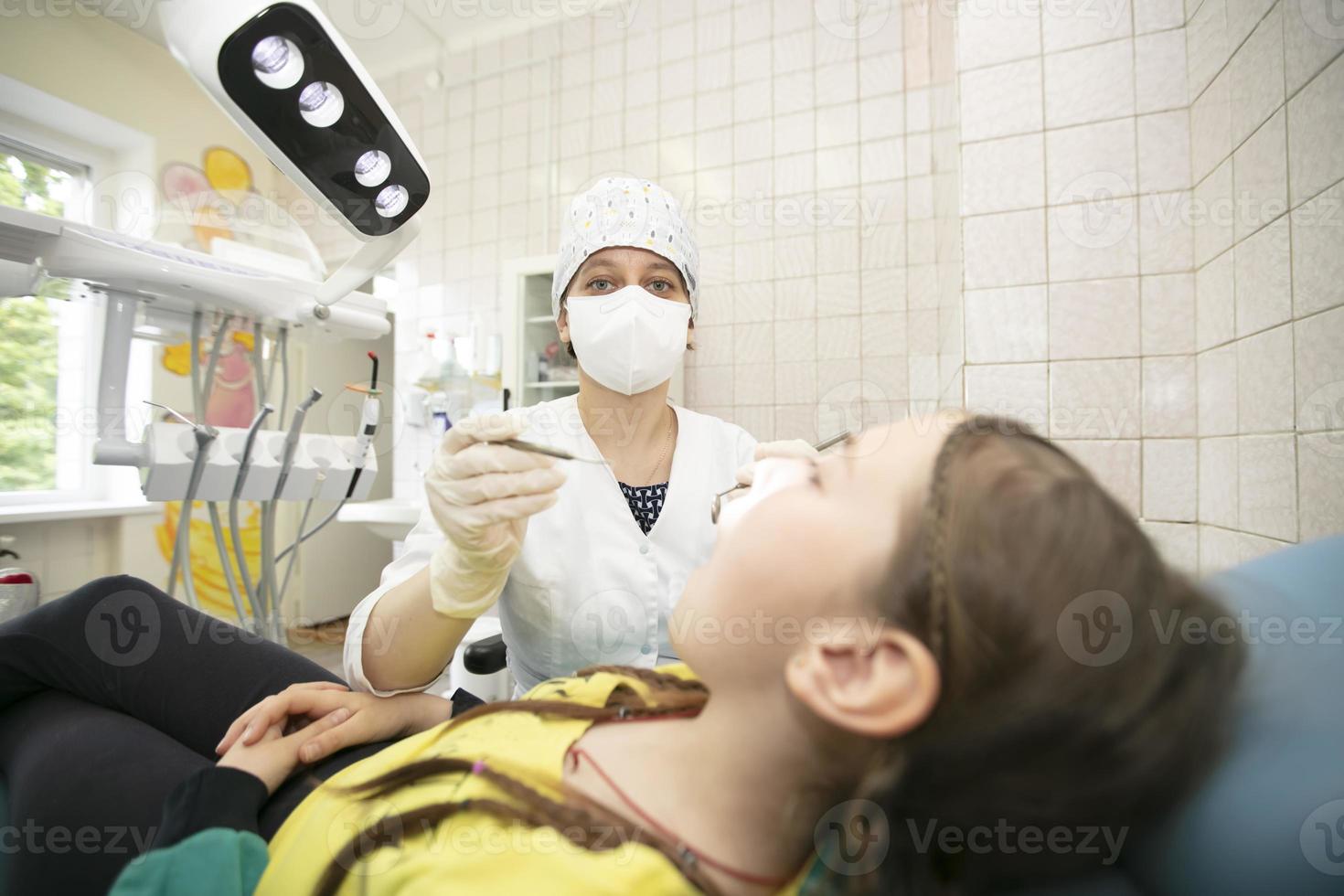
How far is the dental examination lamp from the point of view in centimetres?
83

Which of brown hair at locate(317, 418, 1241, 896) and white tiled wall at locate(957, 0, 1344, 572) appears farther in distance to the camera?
white tiled wall at locate(957, 0, 1344, 572)

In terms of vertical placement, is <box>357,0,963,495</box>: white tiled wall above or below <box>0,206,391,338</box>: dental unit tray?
above

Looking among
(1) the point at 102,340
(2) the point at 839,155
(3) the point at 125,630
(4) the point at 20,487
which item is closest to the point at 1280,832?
(3) the point at 125,630

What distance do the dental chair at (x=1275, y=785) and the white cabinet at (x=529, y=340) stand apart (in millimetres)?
2622

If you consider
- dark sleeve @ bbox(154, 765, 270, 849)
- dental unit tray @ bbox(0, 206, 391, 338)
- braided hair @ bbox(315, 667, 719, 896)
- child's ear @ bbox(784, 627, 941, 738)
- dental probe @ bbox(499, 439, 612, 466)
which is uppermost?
dental unit tray @ bbox(0, 206, 391, 338)

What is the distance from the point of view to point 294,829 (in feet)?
2.27

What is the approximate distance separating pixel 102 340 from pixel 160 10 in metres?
0.89

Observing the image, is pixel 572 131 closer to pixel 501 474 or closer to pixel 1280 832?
pixel 501 474

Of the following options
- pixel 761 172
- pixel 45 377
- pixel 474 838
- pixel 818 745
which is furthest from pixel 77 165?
pixel 818 745

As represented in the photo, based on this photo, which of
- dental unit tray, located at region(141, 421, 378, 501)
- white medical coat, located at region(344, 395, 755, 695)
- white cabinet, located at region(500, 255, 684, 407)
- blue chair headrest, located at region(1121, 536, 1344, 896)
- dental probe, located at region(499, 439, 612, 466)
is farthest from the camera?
white cabinet, located at region(500, 255, 684, 407)

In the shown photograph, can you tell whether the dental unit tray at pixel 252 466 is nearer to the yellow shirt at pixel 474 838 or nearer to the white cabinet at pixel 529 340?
the yellow shirt at pixel 474 838

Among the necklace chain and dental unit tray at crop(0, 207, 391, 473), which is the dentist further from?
dental unit tray at crop(0, 207, 391, 473)

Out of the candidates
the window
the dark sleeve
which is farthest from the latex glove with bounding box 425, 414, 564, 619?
the window

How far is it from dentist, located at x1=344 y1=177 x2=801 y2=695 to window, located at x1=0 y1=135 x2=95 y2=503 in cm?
257
